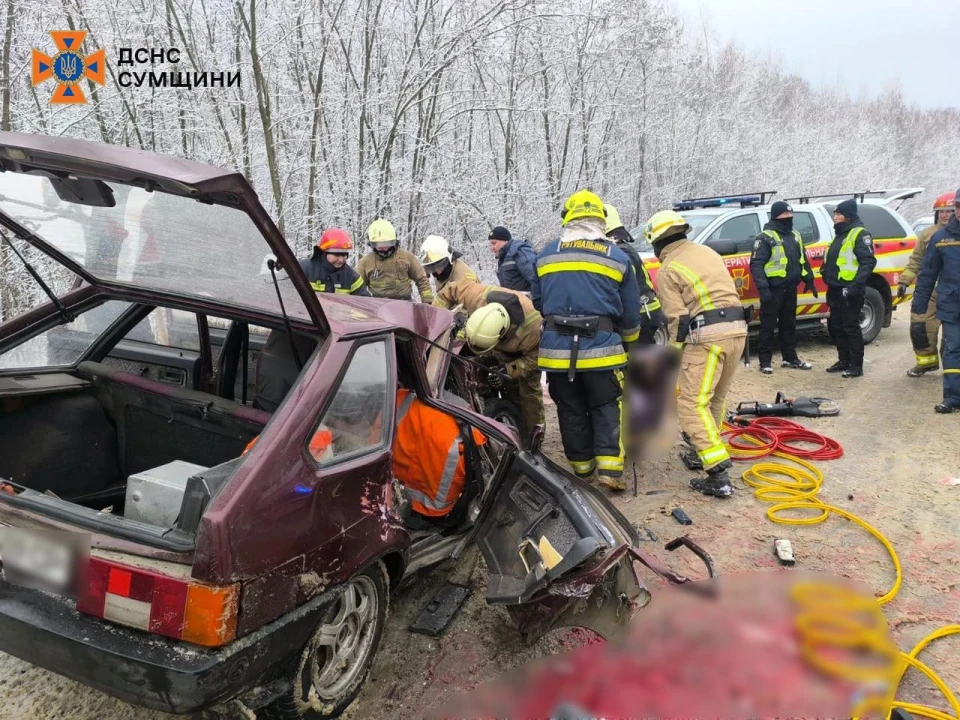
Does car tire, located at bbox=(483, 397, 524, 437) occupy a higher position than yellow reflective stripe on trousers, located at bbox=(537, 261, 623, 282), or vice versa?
yellow reflective stripe on trousers, located at bbox=(537, 261, 623, 282)

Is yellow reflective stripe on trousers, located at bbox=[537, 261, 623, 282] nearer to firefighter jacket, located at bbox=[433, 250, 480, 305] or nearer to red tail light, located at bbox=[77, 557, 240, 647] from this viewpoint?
firefighter jacket, located at bbox=[433, 250, 480, 305]

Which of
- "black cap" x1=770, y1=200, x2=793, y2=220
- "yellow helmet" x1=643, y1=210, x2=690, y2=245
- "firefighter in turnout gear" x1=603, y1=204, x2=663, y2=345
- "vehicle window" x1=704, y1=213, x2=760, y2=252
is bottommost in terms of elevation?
"firefighter in turnout gear" x1=603, y1=204, x2=663, y2=345

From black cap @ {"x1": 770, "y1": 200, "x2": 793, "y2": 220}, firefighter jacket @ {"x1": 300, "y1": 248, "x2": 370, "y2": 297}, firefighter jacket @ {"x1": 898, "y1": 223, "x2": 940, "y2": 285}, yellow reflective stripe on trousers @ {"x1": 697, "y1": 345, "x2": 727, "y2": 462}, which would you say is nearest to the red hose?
yellow reflective stripe on trousers @ {"x1": 697, "y1": 345, "x2": 727, "y2": 462}

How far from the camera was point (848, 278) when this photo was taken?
7184mm

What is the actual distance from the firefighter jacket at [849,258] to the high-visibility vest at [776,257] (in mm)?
372

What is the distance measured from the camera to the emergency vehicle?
25.7 feet

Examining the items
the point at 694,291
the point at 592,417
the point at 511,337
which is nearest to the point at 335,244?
the point at 511,337

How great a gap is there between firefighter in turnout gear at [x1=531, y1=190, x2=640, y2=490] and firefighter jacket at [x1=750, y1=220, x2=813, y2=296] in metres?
3.53

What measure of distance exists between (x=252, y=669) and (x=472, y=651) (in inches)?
46.3

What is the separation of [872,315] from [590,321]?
6521mm

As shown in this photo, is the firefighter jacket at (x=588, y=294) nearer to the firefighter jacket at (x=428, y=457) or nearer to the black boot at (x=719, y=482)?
the black boot at (x=719, y=482)

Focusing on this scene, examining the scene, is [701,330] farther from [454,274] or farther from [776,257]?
[776,257]

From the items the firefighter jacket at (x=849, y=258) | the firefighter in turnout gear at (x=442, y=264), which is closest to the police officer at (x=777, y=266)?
the firefighter jacket at (x=849, y=258)

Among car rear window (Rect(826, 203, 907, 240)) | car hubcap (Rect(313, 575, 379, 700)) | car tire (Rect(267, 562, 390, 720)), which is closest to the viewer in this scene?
car tire (Rect(267, 562, 390, 720))
